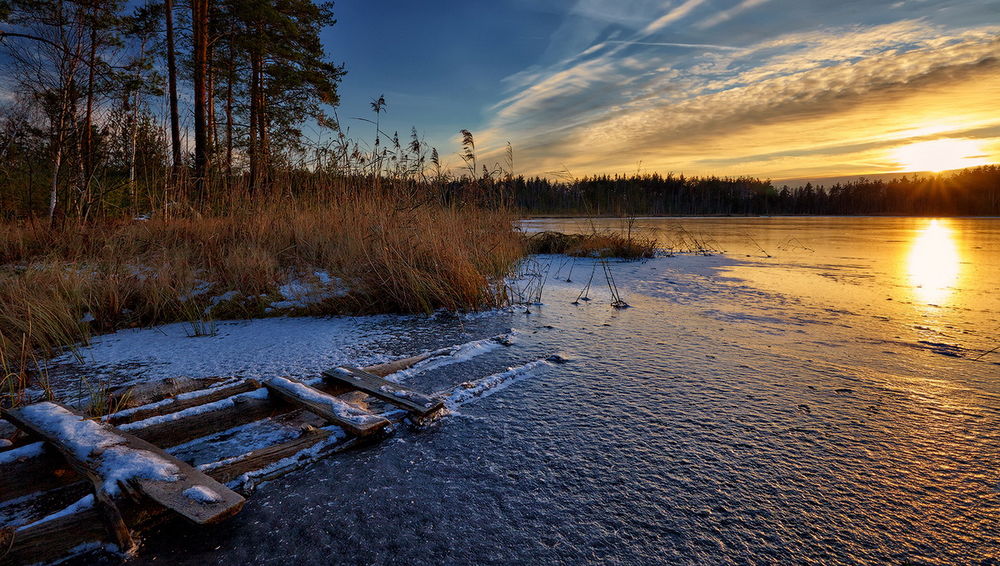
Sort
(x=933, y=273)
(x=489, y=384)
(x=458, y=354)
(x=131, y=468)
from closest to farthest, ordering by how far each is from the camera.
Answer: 1. (x=131, y=468)
2. (x=489, y=384)
3. (x=458, y=354)
4. (x=933, y=273)

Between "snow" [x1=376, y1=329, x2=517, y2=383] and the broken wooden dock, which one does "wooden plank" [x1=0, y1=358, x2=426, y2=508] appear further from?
"snow" [x1=376, y1=329, x2=517, y2=383]

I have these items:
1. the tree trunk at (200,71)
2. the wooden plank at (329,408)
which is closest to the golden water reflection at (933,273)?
the wooden plank at (329,408)

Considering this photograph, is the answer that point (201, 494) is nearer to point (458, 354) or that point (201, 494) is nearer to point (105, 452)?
point (105, 452)

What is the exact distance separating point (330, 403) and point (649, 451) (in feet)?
3.39

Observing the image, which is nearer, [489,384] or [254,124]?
[489,384]

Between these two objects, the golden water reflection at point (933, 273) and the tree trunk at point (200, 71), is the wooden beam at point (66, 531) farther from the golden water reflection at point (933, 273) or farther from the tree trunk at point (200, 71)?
the tree trunk at point (200, 71)

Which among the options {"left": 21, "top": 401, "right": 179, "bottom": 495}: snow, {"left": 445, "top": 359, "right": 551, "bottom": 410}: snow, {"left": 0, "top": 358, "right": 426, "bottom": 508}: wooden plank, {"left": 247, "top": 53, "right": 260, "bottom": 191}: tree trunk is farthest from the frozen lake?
{"left": 247, "top": 53, "right": 260, "bottom": 191}: tree trunk

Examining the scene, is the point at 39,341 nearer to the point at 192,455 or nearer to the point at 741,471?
the point at 192,455

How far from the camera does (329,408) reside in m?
1.39

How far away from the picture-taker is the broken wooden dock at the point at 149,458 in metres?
0.88

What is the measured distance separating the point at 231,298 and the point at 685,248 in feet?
28.1

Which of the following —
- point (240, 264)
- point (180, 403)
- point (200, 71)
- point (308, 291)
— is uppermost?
point (200, 71)

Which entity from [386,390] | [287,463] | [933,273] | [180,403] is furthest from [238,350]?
[933,273]

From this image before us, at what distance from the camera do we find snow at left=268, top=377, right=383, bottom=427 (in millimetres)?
1346
